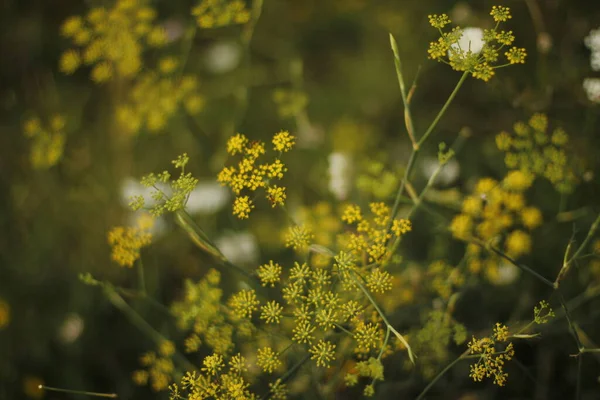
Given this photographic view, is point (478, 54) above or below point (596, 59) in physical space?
above

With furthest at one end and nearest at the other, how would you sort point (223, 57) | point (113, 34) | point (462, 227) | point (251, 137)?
Answer: point (223, 57) → point (251, 137) → point (113, 34) → point (462, 227)

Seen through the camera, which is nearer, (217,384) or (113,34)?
(217,384)

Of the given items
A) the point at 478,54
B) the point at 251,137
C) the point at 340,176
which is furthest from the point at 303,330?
the point at 251,137

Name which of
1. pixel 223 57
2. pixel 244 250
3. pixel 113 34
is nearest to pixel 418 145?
pixel 244 250

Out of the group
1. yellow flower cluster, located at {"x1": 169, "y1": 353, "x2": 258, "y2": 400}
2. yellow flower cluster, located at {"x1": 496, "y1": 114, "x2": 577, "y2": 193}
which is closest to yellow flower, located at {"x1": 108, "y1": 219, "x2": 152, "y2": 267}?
yellow flower cluster, located at {"x1": 169, "y1": 353, "x2": 258, "y2": 400}

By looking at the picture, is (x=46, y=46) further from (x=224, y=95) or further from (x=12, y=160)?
(x=224, y=95)

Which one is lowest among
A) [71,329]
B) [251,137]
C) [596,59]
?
[71,329]

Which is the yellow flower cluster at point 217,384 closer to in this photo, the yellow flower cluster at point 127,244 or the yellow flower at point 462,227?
the yellow flower cluster at point 127,244

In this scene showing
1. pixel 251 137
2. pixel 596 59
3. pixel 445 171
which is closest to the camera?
pixel 596 59

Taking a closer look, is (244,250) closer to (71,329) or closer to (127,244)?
(127,244)
